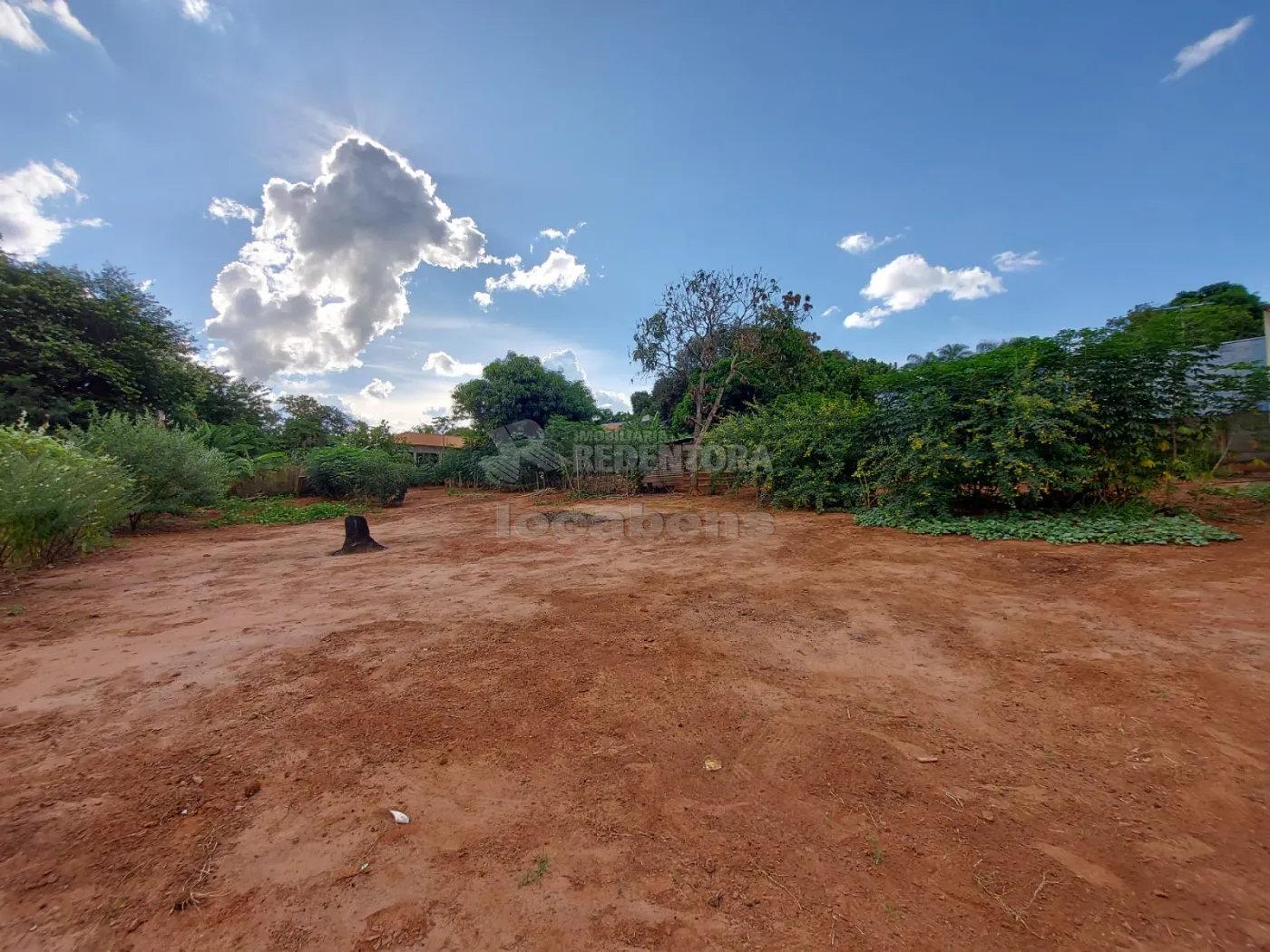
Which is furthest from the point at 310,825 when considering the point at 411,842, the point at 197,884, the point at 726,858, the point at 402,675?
the point at 726,858

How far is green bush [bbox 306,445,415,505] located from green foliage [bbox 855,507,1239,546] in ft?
39.6

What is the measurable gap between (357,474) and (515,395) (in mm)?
7876

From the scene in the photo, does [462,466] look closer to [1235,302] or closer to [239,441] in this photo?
[239,441]

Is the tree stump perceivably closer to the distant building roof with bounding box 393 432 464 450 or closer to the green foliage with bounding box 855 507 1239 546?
the green foliage with bounding box 855 507 1239 546

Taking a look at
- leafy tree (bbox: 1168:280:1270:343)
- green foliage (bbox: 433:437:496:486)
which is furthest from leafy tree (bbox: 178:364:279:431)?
leafy tree (bbox: 1168:280:1270:343)

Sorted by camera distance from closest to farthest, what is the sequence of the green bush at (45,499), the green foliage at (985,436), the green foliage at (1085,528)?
the green bush at (45,499), the green foliage at (1085,528), the green foliage at (985,436)

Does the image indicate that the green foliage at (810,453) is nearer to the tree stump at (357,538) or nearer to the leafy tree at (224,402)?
the tree stump at (357,538)

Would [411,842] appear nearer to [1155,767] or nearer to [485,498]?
[1155,767]

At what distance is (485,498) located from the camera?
14.1 m

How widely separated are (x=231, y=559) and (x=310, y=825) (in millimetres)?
6047

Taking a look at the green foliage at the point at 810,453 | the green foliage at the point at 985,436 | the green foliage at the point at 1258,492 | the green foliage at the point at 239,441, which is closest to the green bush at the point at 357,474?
the green foliage at the point at 239,441

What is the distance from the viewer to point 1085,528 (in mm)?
5355

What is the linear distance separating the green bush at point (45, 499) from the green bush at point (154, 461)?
1.83 metres

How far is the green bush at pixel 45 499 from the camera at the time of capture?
4711 mm
